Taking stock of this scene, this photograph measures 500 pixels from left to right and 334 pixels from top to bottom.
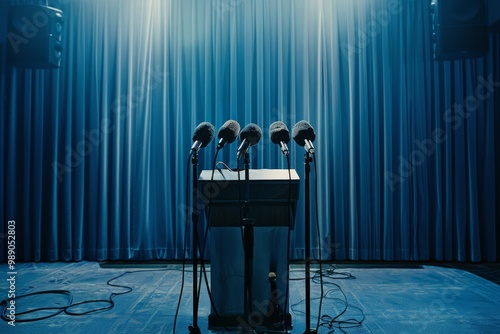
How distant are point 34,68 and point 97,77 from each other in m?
0.54

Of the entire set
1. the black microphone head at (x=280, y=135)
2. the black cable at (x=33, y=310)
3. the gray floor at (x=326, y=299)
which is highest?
the black microphone head at (x=280, y=135)

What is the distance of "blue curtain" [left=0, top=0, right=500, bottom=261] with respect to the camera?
389cm

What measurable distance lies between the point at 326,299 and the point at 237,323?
845mm

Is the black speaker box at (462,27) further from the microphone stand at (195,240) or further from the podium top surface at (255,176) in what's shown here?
the microphone stand at (195,240)

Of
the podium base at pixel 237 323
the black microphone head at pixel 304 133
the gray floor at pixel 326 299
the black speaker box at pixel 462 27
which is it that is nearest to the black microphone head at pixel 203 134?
the black microphone head at pixel 304 133

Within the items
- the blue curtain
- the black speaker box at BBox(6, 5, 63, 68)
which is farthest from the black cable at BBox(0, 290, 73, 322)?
the black speaker box at BBox(6, 5, 63, 68)

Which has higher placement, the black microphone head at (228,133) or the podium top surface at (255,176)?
the black microphone head at (228,133)

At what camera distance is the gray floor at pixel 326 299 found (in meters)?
2.21

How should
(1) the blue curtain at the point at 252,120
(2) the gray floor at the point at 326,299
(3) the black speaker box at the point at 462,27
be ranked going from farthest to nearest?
(1) the blue curtain at the point at 252,120, (3) the black speaker box at the point at 462,27, (2) the gray floor at the point at 326,299

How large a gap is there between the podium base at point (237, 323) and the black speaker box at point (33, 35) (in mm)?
2789

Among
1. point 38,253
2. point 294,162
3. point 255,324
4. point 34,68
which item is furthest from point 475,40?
point 38,253

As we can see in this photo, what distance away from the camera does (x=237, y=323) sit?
81.9 inches

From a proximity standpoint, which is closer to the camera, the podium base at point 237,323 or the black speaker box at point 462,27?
the podium base at point 237,323

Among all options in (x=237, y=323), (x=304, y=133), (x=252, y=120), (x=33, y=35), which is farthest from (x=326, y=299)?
(x=33, y=35)
